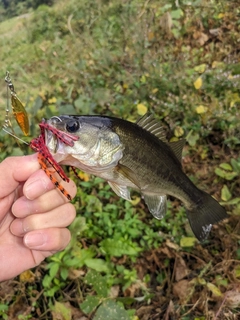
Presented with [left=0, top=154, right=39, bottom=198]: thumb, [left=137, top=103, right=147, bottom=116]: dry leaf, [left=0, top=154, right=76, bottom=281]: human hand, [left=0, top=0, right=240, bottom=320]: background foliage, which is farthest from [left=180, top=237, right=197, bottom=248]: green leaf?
[left=0, top=154, right=39, bottom=198]: thumb

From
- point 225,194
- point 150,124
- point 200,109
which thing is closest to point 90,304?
point 150,124

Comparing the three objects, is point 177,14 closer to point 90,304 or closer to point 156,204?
point 156,204

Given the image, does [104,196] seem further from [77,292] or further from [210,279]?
[210,279]

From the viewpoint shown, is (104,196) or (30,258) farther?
(104,196)

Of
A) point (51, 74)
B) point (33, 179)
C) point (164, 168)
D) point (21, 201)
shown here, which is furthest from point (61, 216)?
point (51, 74)

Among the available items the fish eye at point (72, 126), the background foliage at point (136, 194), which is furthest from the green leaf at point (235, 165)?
the fish eye at point (72, 126)

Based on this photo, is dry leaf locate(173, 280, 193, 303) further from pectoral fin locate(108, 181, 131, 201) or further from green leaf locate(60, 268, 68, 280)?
pectoral fin locate(108, 181, 131, 201)
